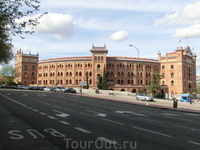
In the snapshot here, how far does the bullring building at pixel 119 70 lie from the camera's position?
277 ft

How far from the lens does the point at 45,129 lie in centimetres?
1111

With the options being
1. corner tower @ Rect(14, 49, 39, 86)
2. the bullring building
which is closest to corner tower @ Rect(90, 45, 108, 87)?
the bullring building

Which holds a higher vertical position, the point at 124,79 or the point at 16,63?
the point at 16,63

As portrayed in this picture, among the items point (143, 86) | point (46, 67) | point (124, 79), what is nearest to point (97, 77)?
point (124, 79)

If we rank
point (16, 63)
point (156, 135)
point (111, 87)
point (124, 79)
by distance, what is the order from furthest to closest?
point (16, 63) → point (124, 79) → point (111, 87) → point (156, 135)

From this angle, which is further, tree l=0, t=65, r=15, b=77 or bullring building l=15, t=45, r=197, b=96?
tree l=0, t=65, r=15, b=77

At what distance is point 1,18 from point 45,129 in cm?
610

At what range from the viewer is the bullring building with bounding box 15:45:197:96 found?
3324 inches

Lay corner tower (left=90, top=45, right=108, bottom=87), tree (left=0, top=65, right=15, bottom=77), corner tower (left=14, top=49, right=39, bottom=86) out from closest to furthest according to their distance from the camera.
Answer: corner tower (left=90, top=45, right=108, bottom=87)
corner tower (left=14, top=49, right=39, bottom=86)
tree (left=0, top=65, right=15, bottom=77)

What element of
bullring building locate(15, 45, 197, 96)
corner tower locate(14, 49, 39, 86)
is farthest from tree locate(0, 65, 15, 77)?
bullring building locate(15, 45, 197, 96)

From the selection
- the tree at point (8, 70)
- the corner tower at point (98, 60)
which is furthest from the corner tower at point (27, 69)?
the corner tower at point (98, 60)

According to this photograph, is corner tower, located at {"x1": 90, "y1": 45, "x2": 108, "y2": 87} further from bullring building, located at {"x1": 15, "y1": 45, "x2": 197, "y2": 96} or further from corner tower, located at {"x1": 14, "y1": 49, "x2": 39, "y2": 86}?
corner tower, located at {"x1": 14, "y1": 49, "x2": 39, "y2": 86}

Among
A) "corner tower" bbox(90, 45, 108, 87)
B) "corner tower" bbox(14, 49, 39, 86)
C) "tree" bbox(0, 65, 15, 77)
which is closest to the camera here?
"corner tower" bbox(90, 45, 108, 87)

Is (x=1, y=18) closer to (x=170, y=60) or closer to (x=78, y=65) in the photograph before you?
(x=78, y=65)
